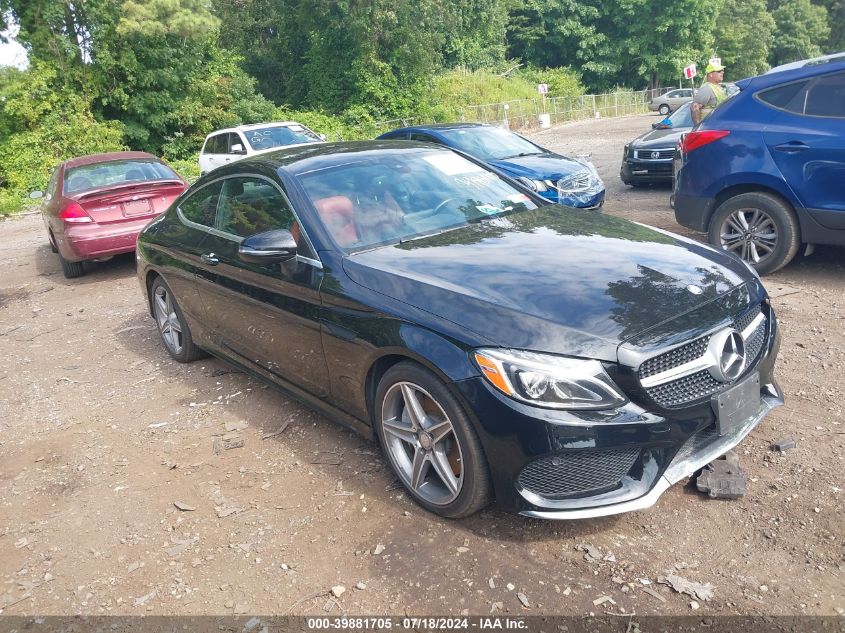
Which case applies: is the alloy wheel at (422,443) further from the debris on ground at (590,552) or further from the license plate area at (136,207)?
the license plate area at (136,207)

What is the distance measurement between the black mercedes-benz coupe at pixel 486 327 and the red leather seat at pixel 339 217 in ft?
0.04

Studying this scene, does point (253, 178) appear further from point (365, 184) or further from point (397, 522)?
point (397, 522)

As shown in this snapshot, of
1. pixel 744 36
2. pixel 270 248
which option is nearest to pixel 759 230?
pixel 270 248

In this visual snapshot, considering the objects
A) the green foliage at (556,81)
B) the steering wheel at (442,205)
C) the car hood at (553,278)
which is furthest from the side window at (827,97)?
the green foliage at (556,81)

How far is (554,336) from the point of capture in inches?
108

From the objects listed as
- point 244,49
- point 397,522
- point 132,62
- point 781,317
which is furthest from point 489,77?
point 397,522

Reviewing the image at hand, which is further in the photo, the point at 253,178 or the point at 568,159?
the point at 568,159

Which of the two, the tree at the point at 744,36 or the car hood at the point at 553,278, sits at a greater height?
the tree at the point at 744,36

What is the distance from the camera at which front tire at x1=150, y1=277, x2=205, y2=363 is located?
5.35 meters

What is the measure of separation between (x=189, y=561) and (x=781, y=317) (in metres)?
4.51

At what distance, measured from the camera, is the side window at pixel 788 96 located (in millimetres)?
5852

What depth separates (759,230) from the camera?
6098 mm

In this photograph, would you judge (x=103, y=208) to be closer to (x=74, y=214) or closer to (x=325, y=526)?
(x=74, y=214)

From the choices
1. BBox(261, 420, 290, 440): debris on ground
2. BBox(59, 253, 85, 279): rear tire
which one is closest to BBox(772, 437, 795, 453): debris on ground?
BBox(261, 420, 290, 440): debris on ground
